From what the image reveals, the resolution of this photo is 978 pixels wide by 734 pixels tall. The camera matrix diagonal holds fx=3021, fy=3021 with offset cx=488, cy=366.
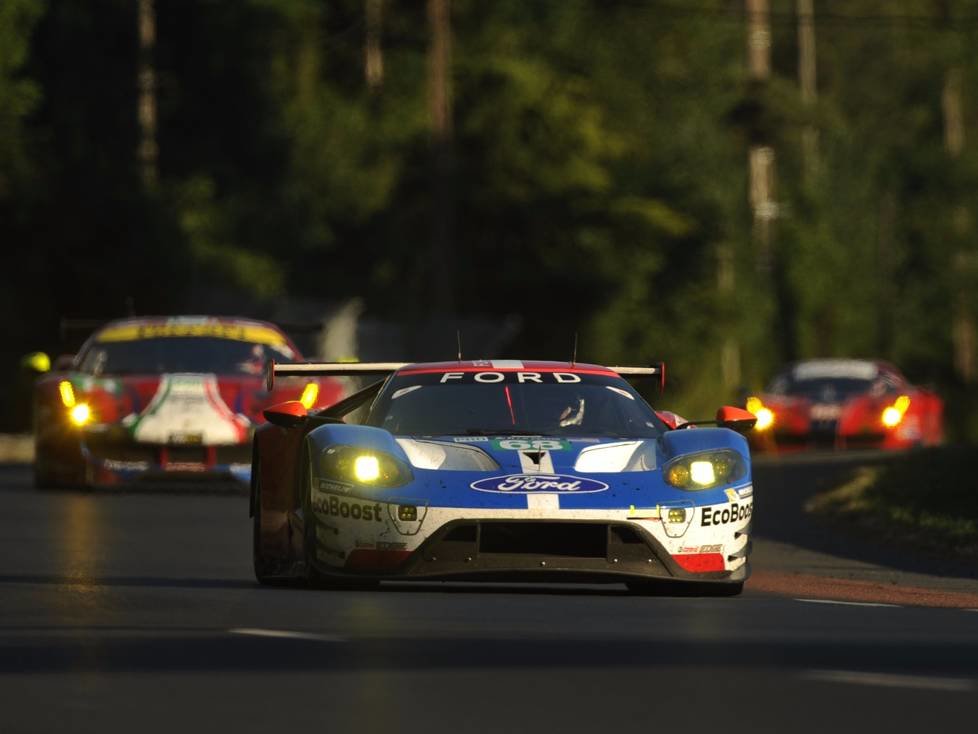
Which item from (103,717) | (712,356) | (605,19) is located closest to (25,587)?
(103,717)

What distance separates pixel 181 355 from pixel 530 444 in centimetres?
1096

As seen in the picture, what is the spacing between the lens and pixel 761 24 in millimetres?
79000

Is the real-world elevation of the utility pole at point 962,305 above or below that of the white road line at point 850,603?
below

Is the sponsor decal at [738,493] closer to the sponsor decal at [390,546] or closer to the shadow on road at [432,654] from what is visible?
the sponsor decal at [390,546]

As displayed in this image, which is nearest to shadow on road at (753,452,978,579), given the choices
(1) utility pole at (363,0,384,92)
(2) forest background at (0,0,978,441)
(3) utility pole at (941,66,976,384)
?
(2) forest background at (0,0,978,441)

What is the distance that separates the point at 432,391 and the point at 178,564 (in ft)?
7.29

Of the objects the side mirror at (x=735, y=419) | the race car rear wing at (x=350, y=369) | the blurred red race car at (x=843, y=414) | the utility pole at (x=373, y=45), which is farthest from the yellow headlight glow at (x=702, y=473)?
the utility pole at (x=373, y=45)

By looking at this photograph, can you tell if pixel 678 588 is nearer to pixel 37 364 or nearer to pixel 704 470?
pixel 704 470

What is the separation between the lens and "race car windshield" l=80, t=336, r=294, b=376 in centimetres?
2381

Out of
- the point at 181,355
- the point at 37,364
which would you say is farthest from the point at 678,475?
the point at 37,364

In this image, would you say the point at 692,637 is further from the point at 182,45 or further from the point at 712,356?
the point at 712,356

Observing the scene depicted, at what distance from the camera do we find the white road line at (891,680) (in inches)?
382

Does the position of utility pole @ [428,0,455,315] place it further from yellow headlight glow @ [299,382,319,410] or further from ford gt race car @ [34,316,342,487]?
yellow headlight glow @ [299,382,319,410]

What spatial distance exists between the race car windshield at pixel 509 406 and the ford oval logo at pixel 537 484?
0.66 meters
